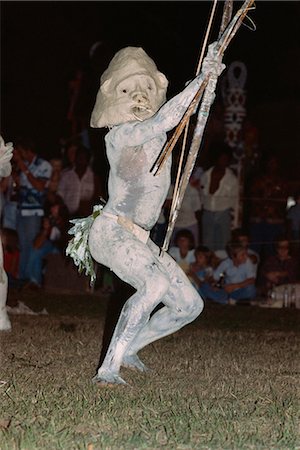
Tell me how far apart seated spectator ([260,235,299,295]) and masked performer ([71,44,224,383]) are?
20.5ft

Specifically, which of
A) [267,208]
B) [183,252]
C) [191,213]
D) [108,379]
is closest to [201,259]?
[183,252]

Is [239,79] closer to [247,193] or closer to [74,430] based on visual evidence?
[247,193]

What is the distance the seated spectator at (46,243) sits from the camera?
1421 cm

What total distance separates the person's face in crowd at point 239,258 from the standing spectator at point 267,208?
39cm

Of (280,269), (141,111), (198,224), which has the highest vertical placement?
(141,111)

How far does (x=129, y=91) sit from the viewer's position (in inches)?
274

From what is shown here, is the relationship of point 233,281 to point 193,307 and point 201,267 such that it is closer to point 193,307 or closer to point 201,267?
point 201,267

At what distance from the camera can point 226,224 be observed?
46.1 ft

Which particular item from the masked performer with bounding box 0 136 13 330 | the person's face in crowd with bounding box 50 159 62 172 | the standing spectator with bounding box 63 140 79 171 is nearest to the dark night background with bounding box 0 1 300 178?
the standing spectator with bounding box 63 140 79 171

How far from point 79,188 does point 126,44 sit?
907 cm

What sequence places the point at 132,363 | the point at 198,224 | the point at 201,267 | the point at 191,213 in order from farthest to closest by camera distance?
1. the point at 198,224
2. the point at 191,213
3. the point at 201,267
4. the point at 132,363

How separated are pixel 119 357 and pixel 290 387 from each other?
1184 mm

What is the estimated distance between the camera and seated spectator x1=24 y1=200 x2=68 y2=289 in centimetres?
1421

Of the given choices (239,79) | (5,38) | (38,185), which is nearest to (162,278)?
(38,185)
